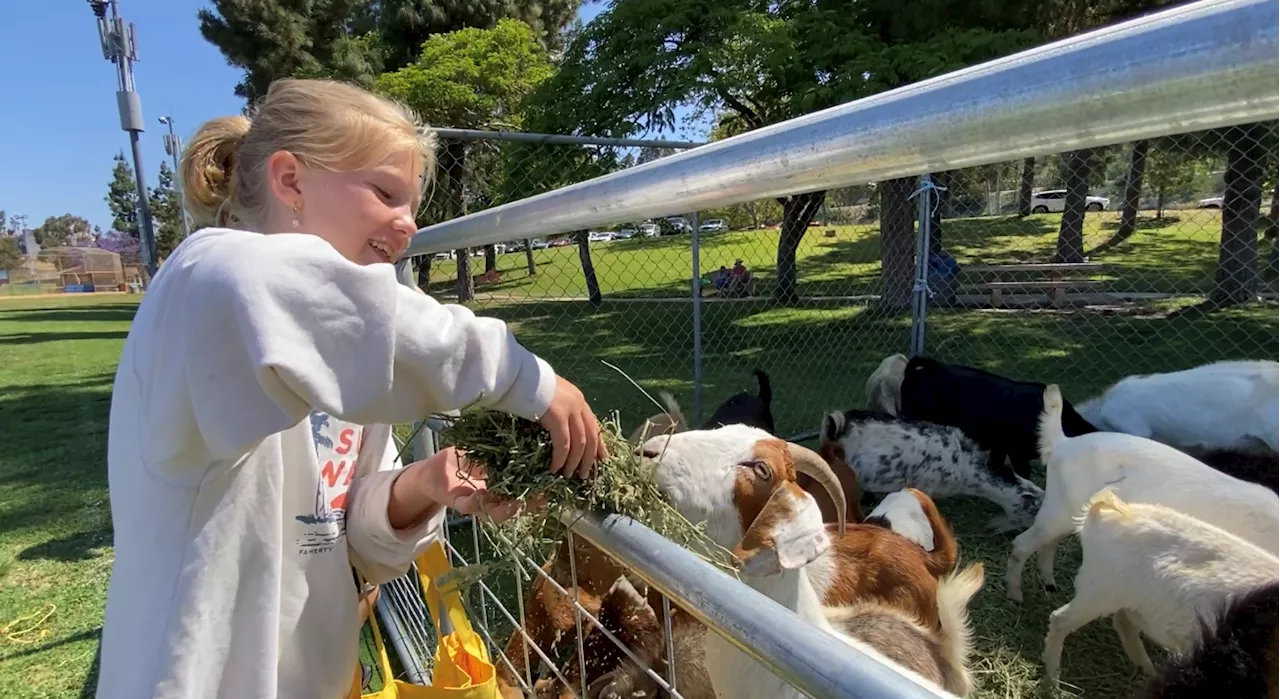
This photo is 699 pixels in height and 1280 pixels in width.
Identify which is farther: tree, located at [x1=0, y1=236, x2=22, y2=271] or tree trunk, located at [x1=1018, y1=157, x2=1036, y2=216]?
tree, located at [x1=0, y1=236, x2=22, y2=271]

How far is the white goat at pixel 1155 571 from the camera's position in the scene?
2.95m

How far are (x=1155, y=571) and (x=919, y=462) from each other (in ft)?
7.41

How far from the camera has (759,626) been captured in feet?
2.89

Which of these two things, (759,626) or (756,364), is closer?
(759,626)

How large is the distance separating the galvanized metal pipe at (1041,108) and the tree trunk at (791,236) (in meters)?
7.58

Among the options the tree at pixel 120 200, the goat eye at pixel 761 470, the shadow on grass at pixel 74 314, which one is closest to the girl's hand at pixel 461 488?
the goat eye at pixel 761 470

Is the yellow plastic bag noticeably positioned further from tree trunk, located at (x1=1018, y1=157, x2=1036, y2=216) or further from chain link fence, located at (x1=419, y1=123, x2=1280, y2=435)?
tree trunk, located at (x1=1018, y1=157, x2=1036, y2=216)

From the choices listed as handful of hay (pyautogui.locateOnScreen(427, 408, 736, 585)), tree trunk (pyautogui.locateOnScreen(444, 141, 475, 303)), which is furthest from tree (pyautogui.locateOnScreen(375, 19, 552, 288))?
handful of hay (pyautogui.locateOnScreen(427, 408, 736, 585))

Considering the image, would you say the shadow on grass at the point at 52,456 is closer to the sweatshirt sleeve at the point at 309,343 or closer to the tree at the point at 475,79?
the sweatshirt sleeve at the point at 309,343

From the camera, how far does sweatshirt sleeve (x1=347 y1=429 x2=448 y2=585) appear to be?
1.54 m

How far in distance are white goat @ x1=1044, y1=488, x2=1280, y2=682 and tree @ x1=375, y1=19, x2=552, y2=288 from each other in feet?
38.3

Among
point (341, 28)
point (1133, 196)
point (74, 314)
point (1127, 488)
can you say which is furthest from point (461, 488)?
point (74, 314)

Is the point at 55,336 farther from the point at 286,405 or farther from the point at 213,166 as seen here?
the point at 286,405

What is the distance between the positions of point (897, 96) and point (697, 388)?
5.38 m
